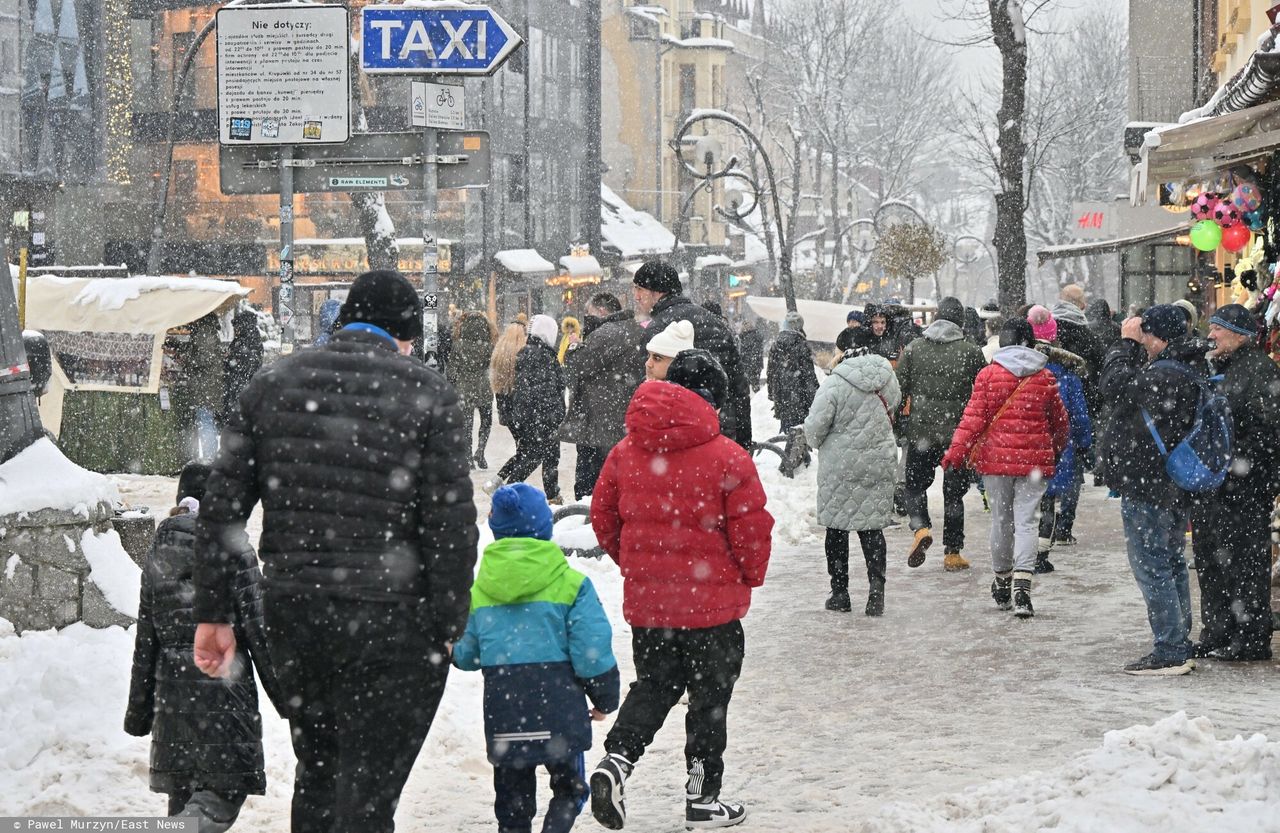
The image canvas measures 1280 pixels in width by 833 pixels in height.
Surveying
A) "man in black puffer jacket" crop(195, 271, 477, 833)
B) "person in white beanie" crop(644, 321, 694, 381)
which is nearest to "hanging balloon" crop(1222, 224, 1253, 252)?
"person in white beanie" crop(644, 321, 694, 381)

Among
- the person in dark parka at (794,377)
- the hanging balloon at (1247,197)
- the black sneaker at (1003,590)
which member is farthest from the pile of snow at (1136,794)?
the person in dark parka at (794,377)

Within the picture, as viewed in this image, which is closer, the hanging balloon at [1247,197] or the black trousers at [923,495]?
the black trousers at [923,495]

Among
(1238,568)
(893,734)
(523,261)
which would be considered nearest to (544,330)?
(1238,568)

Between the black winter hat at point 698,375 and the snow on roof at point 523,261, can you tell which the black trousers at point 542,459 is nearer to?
the black winter hat at point 698,375

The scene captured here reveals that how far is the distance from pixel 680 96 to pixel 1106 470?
63.4m

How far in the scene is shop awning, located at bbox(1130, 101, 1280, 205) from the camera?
1037cm

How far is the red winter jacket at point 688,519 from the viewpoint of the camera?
5.92 meters

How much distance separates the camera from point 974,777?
6.59 m

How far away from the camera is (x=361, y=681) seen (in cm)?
427

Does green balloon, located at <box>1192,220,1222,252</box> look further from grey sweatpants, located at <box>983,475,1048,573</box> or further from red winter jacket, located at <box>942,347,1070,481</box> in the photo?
grey sweatpants, located at <box>983,475,1048,573</box>

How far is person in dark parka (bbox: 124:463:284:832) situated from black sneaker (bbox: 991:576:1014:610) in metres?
6.11

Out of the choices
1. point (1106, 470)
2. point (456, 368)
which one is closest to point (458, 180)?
point (1106, 470)

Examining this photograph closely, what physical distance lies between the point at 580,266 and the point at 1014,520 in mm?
40827

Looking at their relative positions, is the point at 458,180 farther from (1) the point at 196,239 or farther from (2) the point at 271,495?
(1) the point at 196,239
